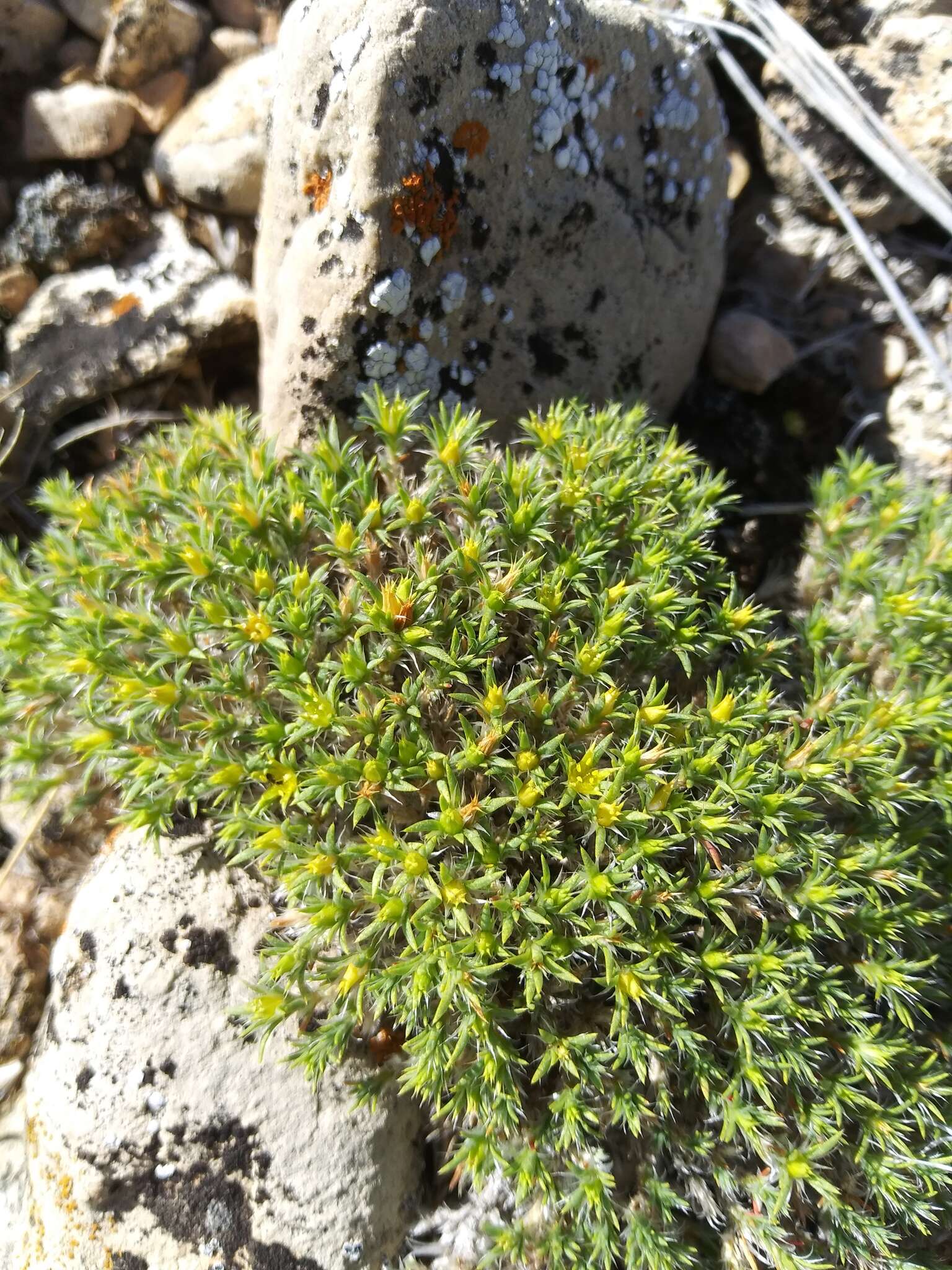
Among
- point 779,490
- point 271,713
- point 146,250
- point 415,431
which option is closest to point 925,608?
point 779,490

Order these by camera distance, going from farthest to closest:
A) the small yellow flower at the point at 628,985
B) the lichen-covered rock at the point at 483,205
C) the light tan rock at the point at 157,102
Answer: the light tan rock at the point at 157,102 < the lichen-covered rock at the point at 483,205 < the small yellow flower at the point at 628,985

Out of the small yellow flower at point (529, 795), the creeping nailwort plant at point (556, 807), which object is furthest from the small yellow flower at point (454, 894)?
the small yellow flower at point (529, 795)

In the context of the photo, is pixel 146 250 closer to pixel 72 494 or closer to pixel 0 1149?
pixel 72 494

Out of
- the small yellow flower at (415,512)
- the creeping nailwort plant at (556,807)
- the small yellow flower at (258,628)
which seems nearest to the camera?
the creeping nailwort plant at (556,807)

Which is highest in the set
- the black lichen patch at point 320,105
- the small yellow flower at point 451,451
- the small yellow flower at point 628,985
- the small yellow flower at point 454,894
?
the black lichen patch at point 320,105

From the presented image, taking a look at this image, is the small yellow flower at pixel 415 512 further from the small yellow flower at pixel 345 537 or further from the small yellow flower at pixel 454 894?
the small yellow flower at pixel 454 894

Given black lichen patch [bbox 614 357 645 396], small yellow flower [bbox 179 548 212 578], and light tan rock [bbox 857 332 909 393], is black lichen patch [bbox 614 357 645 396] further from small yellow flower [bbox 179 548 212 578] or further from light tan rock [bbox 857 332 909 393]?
small yellow flower [bbox 179 548 212 578]

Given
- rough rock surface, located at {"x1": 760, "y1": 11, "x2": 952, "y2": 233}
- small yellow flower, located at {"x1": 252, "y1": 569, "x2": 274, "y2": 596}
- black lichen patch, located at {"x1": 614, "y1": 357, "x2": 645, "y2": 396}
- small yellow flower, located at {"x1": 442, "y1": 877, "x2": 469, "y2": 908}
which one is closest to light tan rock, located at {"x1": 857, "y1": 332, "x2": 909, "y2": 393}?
rough rock surface, located at {"x1": 760, "y1": 11, "x2": 952, "y2": 233}
